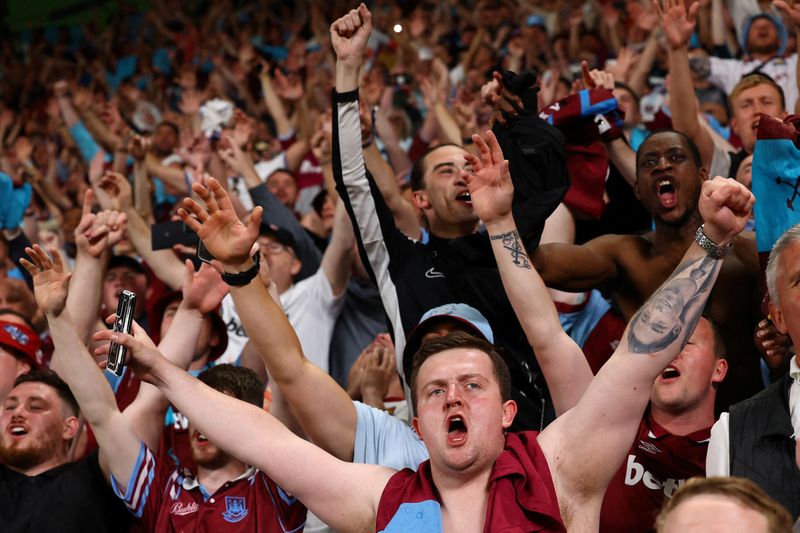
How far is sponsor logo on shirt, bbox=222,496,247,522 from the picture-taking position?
11.6 feet

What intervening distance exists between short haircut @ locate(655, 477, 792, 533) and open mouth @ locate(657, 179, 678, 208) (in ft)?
6.29

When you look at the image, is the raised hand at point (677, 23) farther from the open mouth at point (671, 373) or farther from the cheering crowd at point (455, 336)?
the open mouth at point (671, 373)

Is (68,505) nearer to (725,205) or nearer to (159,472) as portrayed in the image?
(159,472)

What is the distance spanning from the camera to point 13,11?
14383mm

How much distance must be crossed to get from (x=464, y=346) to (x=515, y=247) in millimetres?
338

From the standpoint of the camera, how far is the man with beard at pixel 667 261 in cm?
387

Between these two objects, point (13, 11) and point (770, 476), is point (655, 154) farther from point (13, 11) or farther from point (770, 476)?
point (13, 11)

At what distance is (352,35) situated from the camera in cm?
407

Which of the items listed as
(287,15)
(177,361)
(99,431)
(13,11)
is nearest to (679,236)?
(177,361)

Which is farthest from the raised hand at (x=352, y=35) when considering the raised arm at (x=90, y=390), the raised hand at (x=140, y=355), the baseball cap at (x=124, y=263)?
the baseball cap at (x=124, y=263)

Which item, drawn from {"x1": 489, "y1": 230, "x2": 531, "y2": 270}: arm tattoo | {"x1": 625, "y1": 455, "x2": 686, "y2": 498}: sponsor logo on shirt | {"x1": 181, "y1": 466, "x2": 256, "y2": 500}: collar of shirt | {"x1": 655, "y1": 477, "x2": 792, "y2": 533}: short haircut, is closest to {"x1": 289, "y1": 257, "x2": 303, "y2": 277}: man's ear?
{"x1": 181, "y1": 466, "x2": 256, "y2": 500}: collar of shirt

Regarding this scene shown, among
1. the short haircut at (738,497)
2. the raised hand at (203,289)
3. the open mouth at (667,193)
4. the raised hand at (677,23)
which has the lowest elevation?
the short haircut at (738,497)

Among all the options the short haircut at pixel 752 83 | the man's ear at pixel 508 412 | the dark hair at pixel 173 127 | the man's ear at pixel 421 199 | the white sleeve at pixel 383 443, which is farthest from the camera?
the dark hair at pixel 173 127

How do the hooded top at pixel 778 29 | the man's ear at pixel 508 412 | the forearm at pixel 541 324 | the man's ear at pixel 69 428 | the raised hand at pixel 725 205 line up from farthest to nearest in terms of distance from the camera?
1. the hooded top at pixel 778 29
2. the man's ear at pixel 69 428
3. the forearm at pixel 541 324
4. the man's ear at pixel 508 412
5. the raised hand at pixel 725 205
